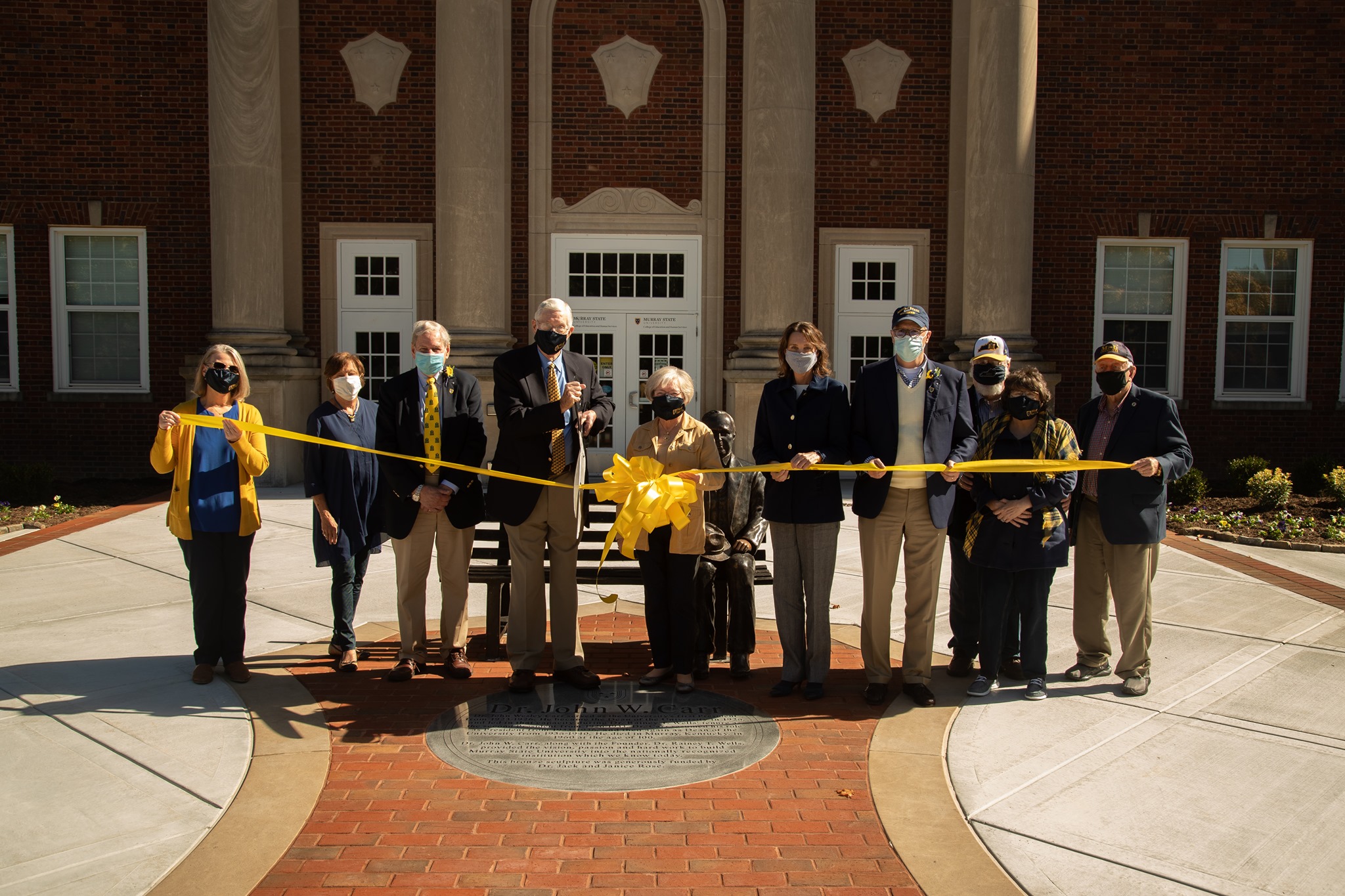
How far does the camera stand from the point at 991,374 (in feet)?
19.1

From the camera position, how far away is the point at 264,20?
1357cm

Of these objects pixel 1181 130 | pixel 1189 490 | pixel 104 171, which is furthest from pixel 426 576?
pixel 1181 130

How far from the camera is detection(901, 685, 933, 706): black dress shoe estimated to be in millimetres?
5523

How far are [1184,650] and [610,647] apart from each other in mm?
3582

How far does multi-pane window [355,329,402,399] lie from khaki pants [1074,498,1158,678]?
1112 cm

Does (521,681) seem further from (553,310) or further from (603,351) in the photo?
(603,351)

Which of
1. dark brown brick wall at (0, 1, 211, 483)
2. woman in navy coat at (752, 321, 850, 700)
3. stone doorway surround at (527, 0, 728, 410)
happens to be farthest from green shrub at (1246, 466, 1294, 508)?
dark brown brick wall at (0, 1, 211, 483)

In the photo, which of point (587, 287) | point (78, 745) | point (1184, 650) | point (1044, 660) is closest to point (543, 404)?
point (78, 745)

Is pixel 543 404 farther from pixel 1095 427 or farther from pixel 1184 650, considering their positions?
pixel 1184 650

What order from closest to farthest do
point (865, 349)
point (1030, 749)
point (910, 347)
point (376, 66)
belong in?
point (1030, 749) < point (910, 347) < point (376, 66) < point (865, 349)

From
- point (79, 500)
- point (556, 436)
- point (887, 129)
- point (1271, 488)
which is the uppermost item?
point (887, 129)

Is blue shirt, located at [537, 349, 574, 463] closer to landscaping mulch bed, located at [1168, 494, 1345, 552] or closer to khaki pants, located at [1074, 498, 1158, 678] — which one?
khaki pants, located at [1074, 498, 1158, 678]

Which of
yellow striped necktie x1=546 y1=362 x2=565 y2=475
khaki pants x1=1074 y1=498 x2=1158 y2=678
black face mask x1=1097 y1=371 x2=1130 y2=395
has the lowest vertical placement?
khaki pants x1=1074 y1=498 x2=1158 y2=678

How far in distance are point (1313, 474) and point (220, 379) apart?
521 inches
